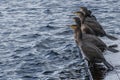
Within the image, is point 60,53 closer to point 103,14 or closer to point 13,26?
point 13,26

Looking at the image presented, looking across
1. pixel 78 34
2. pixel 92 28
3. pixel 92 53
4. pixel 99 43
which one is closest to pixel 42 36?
pixel 92 28

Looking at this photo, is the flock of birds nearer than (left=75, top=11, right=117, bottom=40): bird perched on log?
Yes

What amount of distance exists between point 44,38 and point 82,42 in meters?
4.35

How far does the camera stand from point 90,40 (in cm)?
1603

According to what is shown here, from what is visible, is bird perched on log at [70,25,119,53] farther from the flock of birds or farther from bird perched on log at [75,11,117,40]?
bird perched on log at [75,11,117,40]

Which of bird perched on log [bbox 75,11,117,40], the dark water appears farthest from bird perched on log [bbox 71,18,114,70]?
bird perched on log [bbox 75,11,117,40]

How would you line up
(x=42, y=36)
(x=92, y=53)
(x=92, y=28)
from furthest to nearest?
1. (x=42, y=36)
2. (x=92, y=28)
3. (x=92, y=53)

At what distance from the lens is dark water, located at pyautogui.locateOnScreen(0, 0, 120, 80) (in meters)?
16.4

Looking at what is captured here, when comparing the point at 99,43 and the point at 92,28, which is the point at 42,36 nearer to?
the point at 92,28

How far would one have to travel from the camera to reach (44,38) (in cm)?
2009

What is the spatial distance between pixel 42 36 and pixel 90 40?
4727 millimetres

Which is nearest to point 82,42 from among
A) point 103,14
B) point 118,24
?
point 118,24

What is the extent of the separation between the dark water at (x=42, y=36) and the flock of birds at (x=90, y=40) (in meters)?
0.85

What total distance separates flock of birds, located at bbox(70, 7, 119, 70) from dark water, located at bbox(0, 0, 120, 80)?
0.85 meters
